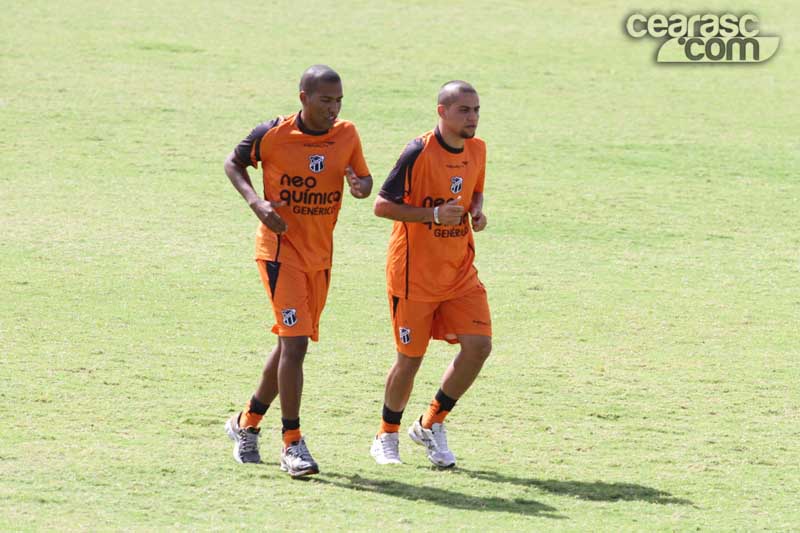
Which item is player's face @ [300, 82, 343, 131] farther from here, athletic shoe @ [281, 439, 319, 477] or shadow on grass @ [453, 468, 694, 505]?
shadow on grass @ [453, 468, 694, 505]

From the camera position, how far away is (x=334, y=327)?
10570mm

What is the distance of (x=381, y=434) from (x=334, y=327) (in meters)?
3.10

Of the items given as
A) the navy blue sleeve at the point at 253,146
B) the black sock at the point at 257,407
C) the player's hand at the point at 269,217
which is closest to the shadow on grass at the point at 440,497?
the black sock at the point at 257,407

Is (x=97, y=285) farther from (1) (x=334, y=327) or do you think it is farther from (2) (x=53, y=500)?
(2) (x=53, y=500)

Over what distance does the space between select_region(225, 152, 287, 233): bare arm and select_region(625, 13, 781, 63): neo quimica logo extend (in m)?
16.2

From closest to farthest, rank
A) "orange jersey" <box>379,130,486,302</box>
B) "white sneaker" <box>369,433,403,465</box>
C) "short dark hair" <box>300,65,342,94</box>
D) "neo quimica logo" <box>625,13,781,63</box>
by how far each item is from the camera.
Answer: "short dark hair" <box>300,65,342,94</box>, "orange jersey" <box>379,130,486,302</box>, "white sneaker" <box>369,433,403,465</box>, "neo quimica logo" <box>625,13,781,63</box>

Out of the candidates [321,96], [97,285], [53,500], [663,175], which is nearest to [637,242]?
[663,175]

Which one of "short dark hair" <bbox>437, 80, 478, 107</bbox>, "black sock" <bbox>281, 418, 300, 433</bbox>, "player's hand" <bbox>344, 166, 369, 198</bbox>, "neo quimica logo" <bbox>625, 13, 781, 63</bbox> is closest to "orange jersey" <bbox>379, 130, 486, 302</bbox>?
"player's hand" <bbox>344, 166, 369, 198</bbox>

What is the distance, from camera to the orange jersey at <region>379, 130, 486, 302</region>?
289 inches

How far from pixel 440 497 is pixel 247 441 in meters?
1.15

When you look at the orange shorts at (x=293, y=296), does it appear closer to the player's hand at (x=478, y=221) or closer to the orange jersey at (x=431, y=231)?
the orange jersey at (x=431, y=231)

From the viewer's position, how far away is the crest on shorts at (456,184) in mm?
7391

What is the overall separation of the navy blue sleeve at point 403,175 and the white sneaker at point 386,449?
131 centimetres

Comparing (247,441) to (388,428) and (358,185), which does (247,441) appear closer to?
(388,428)
